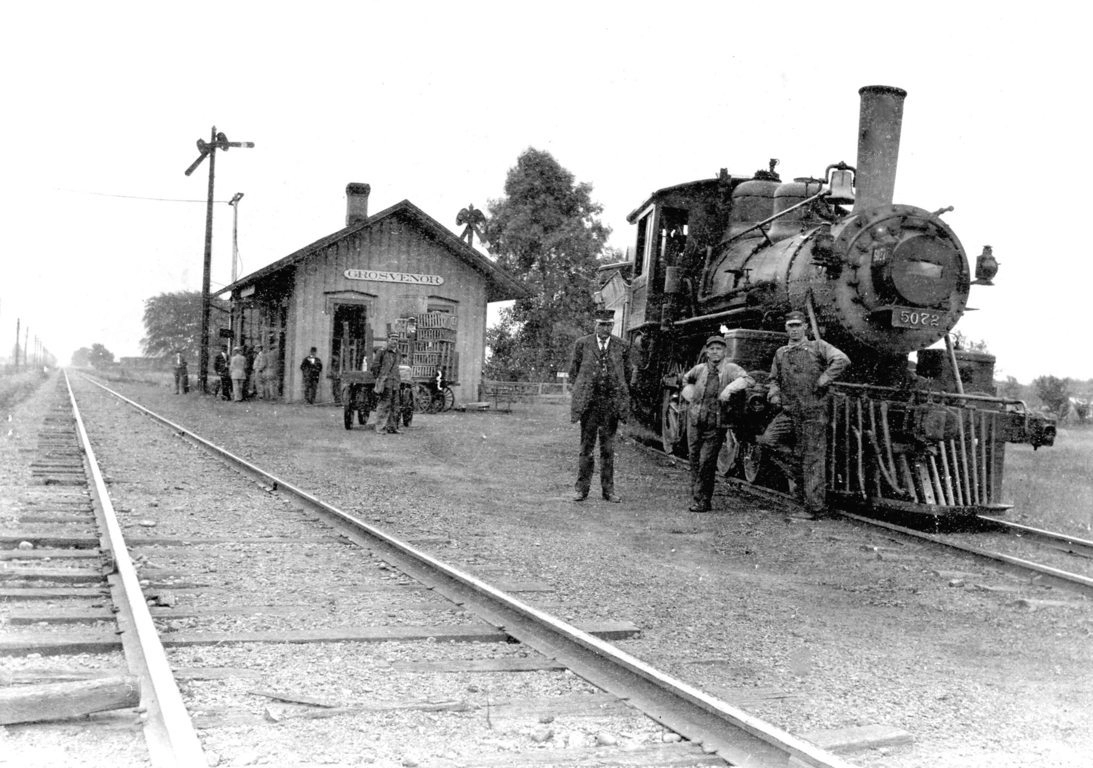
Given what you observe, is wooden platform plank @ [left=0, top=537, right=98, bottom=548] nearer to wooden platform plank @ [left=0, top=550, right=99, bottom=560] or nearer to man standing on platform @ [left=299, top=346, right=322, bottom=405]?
wooden platform plank @ [left=0, top=550, right=99, bottom=560]

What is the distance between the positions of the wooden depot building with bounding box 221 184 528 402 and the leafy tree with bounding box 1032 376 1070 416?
13.8 meters

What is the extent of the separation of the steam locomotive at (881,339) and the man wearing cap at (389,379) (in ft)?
19.7

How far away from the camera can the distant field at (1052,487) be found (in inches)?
344

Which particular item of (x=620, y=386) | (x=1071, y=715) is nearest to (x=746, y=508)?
(x=620, y=386)

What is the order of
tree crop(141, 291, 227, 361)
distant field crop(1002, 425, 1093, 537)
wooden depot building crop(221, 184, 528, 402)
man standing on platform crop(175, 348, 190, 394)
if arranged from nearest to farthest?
distant field crop(1002, 425, 1093, 537) < wooden depot building crop(221, 184, 528, 402) < man standing on platform crop(175, 348, 190, 394) < tree crop(141, 291, 227, 361)

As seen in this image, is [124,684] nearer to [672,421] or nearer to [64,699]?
[64,699]

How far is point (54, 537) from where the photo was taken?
5879mm

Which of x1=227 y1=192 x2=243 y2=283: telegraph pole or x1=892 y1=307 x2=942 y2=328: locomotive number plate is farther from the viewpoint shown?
x1=227 y1=192 x2=243 y2=283: telegraph pole

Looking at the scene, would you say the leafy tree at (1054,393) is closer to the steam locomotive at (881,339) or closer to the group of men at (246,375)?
the steam locomotive at (881,339)

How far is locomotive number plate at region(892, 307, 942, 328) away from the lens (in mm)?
8141

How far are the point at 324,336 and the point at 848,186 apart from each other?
16509 mm

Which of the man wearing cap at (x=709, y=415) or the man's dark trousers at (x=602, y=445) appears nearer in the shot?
the man wearing cap at (x=709, y=415)

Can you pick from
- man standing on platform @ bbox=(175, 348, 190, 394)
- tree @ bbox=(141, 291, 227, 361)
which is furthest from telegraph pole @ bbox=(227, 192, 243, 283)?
tree @ bbox=(141, 291, 227, 361)

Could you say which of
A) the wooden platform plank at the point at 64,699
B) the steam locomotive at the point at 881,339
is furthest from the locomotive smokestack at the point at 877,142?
the wooden platform plank at the point at 64,699
